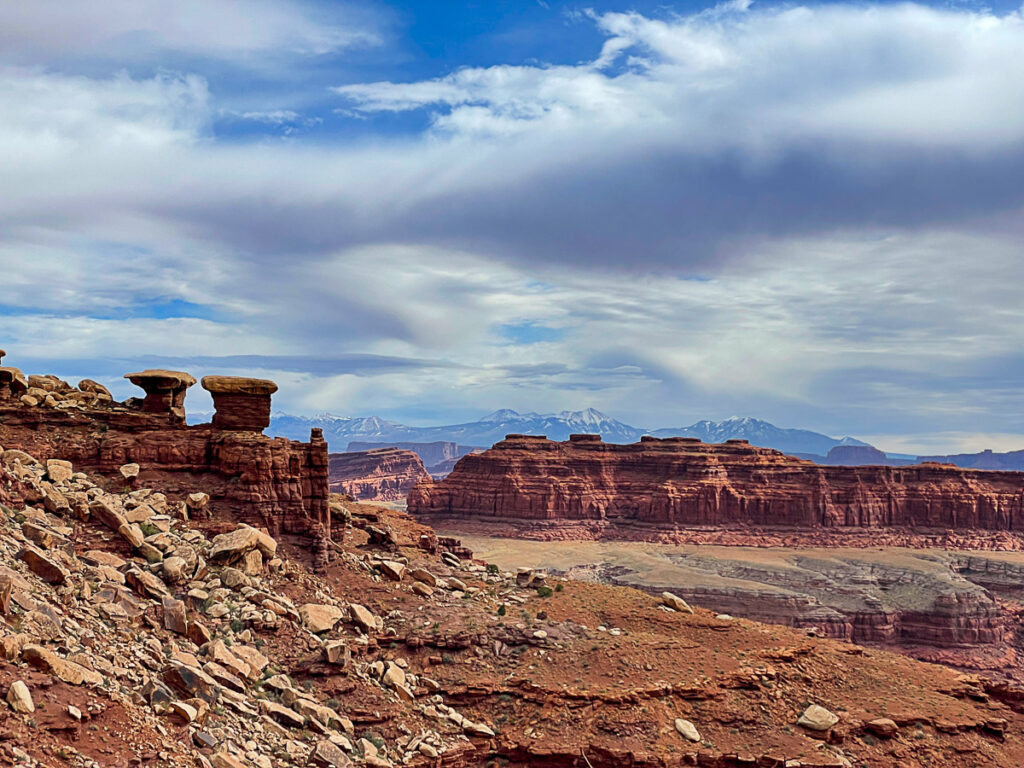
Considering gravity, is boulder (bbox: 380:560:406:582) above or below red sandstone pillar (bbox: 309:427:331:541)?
below

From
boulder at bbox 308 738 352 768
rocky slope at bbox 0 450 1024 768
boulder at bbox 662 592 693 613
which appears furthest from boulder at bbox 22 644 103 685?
boulder at bbox 662 592 693 613

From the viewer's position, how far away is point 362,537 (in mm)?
42625

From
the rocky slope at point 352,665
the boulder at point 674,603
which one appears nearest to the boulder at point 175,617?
the rocky slope at point 352,665

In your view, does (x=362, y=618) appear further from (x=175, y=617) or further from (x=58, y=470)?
(x=58, y=470)

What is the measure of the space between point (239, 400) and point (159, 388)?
381 cm

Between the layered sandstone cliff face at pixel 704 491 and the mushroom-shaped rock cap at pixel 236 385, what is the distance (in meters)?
119

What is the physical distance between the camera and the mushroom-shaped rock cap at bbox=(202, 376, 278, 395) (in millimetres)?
35562

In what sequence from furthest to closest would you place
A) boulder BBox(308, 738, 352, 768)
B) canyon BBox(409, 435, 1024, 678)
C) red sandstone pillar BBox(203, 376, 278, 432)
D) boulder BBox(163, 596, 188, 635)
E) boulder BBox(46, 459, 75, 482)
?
canyon BBox(409, 435, 1024, 678), red sandstone pillar BBox(203, 376, 278, 432), boulder BBox(46, 459, 75, 482), boulder BBox(163, 596, 188, 635), boulder BBox(308, 738, 352, 768)

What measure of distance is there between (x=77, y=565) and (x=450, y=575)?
1834 centimetres

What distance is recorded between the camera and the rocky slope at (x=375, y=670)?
63.0 feet

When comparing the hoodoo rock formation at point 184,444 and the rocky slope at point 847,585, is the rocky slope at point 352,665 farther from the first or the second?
the rocky slope at point 847,585

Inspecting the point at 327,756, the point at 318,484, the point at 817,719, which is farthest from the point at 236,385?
the point at 817,719

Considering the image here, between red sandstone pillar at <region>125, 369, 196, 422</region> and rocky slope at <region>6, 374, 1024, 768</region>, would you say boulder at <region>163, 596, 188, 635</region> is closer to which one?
rocky slope at <region>6, 374, 1024, 768</region>

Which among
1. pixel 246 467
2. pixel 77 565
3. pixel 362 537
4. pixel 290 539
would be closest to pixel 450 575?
pixel 362 537
